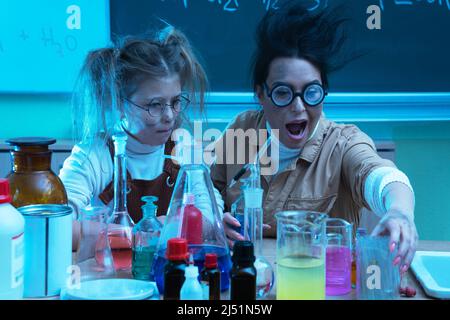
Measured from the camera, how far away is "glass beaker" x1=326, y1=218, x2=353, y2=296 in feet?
3.39

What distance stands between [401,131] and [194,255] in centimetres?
187

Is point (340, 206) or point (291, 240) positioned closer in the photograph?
point (291, 240)

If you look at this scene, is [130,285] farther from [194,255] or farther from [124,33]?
[124,33]

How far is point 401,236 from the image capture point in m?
1.02

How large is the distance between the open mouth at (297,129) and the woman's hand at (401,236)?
26.2 inches

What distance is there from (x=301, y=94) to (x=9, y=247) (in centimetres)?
94

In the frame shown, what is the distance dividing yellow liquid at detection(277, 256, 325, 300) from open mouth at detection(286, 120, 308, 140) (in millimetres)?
787

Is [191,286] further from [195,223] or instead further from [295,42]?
[295,42]

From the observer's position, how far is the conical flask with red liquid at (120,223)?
45.3 inches

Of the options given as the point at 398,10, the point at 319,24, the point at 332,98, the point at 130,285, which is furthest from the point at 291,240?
the point at 398,10

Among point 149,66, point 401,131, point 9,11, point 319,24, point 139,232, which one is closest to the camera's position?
point 139,232

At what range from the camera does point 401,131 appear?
2.68 metres

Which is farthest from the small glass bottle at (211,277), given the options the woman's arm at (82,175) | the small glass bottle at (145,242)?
the woman's arm at (82,175)

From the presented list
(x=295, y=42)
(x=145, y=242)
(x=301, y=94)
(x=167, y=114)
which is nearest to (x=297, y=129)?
(x=301, y=94)
